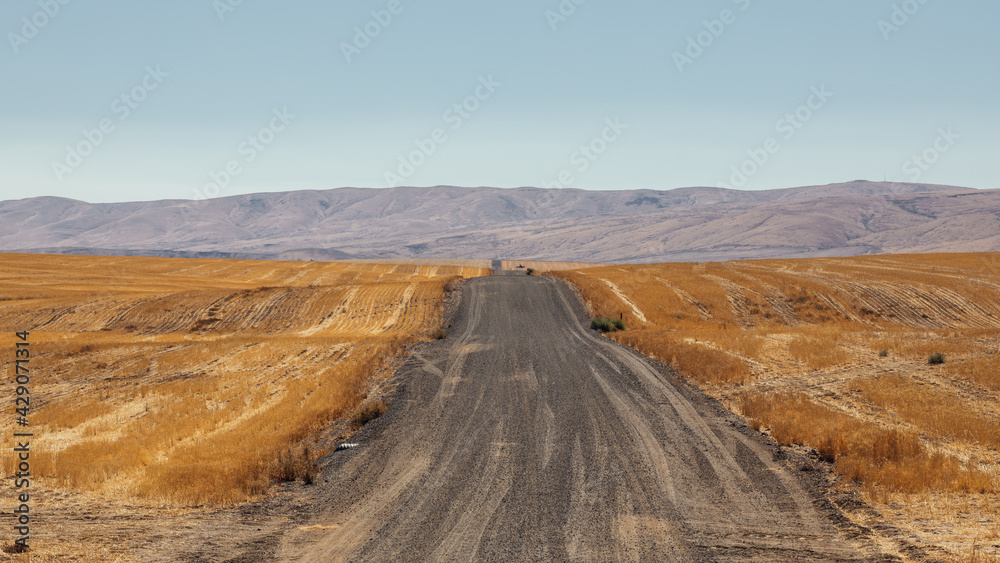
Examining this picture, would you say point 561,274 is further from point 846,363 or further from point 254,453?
point 254,453

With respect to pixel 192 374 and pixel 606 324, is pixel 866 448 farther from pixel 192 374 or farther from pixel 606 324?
pixel 192 374

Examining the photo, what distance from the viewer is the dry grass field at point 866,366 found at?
1195cm

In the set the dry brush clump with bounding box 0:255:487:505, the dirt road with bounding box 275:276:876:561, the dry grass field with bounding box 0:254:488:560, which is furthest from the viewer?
the dry brush clump with bounding box 0:255:487:505

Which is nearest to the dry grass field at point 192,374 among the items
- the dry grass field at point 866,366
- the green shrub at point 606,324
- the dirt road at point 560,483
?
the dirt road at point 560,483

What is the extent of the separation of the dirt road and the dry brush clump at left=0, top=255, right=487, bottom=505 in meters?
2.24

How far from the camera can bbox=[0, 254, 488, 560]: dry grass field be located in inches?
552

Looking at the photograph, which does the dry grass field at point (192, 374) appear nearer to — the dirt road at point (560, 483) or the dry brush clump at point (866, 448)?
the dirt road at point (560, 483)

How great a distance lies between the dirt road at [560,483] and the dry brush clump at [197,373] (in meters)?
2.24

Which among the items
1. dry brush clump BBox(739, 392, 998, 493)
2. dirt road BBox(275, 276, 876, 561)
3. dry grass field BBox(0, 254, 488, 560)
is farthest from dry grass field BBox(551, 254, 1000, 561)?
dry grass field BBox(0, 254, 488, 560)

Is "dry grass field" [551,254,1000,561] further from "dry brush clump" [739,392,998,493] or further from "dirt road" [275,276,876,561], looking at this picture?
"dirt road" [275,276,876,561]

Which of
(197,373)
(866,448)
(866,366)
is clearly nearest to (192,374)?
(197,373)

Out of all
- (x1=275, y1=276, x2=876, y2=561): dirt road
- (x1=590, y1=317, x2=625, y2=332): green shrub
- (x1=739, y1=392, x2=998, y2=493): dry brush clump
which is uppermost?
(x1=590, y1=317, x2=625, y2=332): green shrub

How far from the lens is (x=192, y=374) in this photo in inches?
1120

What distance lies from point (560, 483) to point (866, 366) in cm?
1677
